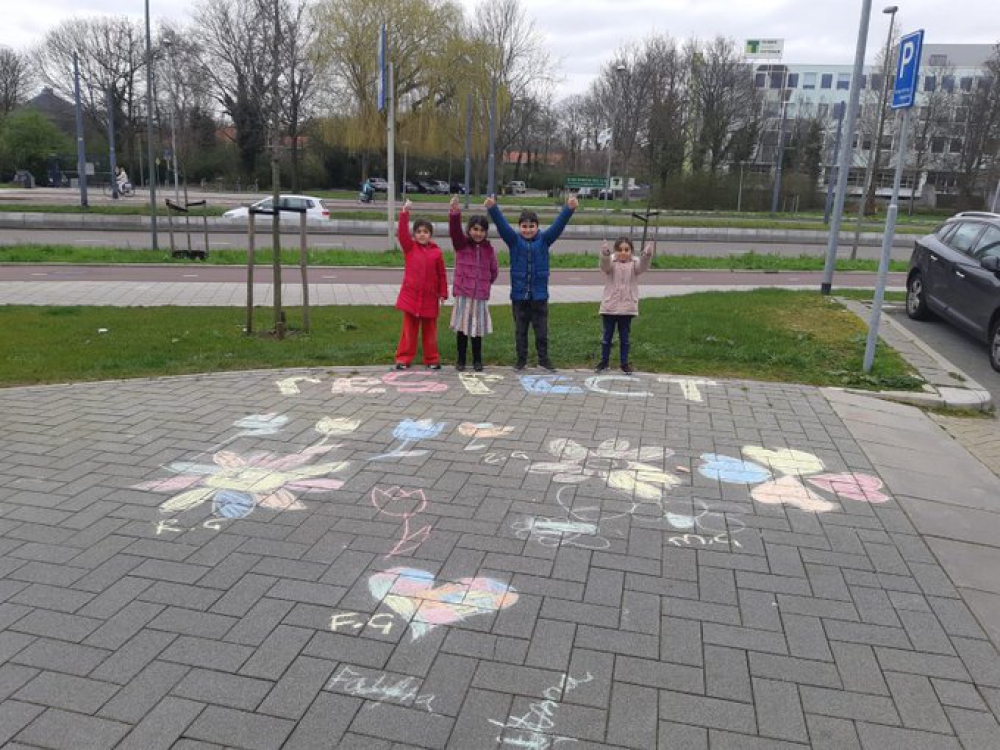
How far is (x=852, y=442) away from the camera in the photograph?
588 cm

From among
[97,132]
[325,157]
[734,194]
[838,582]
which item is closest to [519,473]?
[838,582]

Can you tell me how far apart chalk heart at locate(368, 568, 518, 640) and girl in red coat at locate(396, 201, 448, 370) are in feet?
13.8

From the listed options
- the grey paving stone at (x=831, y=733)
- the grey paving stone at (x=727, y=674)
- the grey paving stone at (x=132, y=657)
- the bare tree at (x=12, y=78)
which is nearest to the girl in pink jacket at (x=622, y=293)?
the grey paving stone at (x=727, y=674)

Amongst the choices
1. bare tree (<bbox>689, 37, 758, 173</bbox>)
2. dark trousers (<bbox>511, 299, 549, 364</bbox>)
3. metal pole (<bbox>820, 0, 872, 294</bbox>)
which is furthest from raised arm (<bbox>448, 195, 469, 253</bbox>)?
bare tree (<bbox>689, 37, 758, 173</bbox>)

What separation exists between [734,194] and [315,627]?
53.9 meters

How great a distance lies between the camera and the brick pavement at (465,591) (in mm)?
2686

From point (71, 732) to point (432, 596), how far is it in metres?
1.48

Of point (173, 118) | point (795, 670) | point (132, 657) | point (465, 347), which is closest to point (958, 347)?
point (465, 347)

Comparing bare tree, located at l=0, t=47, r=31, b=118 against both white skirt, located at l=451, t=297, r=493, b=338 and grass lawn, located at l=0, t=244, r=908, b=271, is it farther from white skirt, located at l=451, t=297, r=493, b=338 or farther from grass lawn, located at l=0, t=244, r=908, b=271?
white skirt, located at l=451, t=297, r=493, b=338

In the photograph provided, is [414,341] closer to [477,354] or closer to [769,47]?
[477,354]

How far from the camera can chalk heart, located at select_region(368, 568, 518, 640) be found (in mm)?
3283

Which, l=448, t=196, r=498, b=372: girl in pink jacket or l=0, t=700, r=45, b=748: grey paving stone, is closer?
l=0, t=700, r=45, b=748: grey paving stone

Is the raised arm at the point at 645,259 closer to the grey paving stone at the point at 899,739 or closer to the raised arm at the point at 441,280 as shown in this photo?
the raised arm at the point at 441,280

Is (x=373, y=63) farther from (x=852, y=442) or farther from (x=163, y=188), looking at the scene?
(x=852, y=442)
